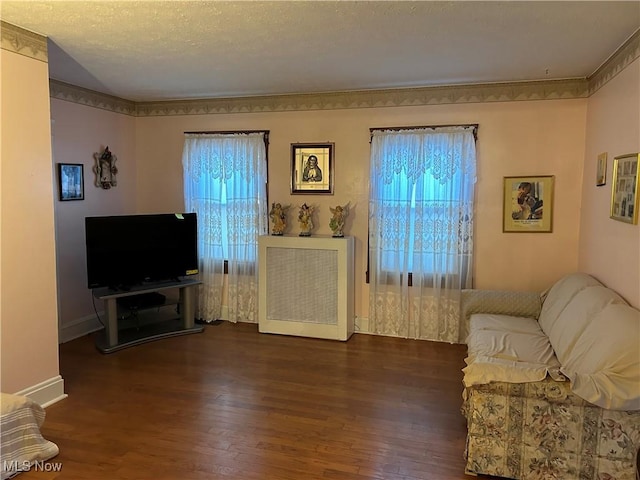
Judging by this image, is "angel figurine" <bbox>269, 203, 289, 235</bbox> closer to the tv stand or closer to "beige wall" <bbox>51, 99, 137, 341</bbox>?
the tv stand

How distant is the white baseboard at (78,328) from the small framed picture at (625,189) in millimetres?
4820

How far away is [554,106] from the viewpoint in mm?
4328

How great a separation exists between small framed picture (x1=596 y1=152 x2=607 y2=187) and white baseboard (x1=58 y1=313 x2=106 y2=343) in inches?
192

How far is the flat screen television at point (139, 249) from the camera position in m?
4.43

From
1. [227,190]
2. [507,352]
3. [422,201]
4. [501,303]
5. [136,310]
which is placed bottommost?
[136,310]

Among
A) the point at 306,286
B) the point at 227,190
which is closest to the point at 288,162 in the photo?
the point at 227,190

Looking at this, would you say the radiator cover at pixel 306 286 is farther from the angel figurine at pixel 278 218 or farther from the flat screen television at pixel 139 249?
the flat screen television at pixel 139 249

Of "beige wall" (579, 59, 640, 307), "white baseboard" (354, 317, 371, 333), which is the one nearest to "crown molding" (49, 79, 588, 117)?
"beige wall" (579, 59, 640, 307)

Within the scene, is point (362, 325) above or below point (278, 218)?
below

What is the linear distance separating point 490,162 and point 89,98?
3.98 meters

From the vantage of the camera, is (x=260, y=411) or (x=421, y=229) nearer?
(x=260, y=411)

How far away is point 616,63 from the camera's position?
346cm

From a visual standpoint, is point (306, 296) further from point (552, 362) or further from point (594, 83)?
point (594, 83)

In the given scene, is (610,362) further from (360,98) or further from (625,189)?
(360,98)
